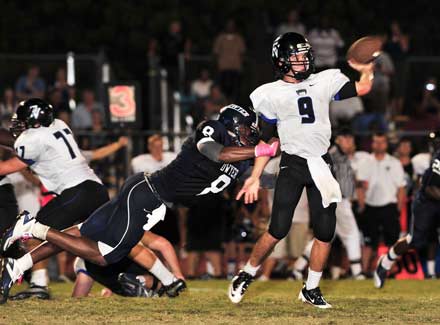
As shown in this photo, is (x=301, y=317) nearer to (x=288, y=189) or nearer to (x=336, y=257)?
(x=288, y=189)

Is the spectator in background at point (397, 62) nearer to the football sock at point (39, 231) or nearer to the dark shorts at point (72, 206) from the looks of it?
the dark shorts at point (72, 206)

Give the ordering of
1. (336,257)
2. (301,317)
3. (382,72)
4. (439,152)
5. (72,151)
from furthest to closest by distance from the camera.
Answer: (382,72) → (336,257) → (439,152) → (72,151) → (301,317)

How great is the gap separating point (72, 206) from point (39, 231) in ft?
3.15

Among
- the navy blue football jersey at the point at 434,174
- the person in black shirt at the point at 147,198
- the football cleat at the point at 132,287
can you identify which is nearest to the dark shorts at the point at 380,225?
the navy blue football jersey at the point at 434,174

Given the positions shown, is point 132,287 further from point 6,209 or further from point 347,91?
point 347,91

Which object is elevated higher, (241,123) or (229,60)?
(229,60)

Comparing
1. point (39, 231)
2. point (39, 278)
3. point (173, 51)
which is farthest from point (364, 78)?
point (173, 51)

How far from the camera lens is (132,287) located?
12.1 m

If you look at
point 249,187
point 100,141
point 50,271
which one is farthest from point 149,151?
point 249,187

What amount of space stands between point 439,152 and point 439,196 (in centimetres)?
48

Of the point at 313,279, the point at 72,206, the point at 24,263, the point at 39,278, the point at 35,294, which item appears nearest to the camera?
the point at 313,279

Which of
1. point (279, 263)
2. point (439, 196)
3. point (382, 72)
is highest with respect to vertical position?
point (382, 72)

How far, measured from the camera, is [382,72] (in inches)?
773

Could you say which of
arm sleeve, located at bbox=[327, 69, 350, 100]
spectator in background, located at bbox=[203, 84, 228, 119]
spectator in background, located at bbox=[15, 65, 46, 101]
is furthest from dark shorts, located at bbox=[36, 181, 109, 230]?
spectator in background, located at bbox=[15, 65, 46, 101]
